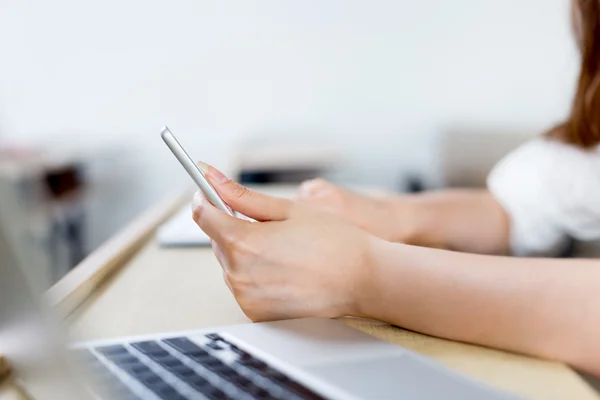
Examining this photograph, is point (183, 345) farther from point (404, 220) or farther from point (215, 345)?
point (404, 220)

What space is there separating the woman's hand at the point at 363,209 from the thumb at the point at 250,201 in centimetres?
23

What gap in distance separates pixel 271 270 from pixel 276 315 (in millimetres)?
28

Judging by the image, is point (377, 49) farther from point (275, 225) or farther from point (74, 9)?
point (275, 225)

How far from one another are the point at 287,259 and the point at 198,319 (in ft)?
0.24

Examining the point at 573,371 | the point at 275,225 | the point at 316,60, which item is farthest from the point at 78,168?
the point at 573,371

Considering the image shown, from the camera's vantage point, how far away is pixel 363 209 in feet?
2.14

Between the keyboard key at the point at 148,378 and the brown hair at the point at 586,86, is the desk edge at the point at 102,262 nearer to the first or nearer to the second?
the keyboard key at the point at 148,378

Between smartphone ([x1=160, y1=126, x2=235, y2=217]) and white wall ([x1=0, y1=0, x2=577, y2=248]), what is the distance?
4.92ft

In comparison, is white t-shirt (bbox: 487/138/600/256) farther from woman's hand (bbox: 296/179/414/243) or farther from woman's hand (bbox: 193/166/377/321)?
woman's hand (bbox: 193/166/377/321)

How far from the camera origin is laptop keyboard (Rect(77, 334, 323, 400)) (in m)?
0.27

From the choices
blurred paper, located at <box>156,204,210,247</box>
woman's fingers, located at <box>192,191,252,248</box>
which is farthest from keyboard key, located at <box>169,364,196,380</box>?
blurred paper, located at <box>156,204,210,247</box>

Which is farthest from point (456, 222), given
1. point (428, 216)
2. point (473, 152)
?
point (473, 152)

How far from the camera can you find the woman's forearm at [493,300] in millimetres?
349

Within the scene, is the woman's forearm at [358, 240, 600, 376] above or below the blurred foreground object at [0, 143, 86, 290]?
below
